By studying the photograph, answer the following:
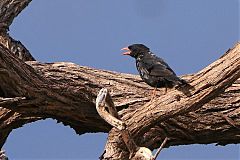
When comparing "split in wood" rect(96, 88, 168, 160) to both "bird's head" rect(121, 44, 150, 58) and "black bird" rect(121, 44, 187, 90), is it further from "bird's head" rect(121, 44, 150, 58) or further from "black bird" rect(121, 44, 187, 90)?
"bird's head" rect(121, 44, 150, 58)

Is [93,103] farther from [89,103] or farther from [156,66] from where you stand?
[156,66]

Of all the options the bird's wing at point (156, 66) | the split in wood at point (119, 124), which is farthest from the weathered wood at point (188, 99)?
the split in wood at point (119, 124)

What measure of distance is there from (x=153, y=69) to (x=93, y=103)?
81 cm

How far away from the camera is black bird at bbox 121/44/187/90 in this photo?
18.3 ft

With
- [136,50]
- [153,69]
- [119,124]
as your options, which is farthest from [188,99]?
[136,50]

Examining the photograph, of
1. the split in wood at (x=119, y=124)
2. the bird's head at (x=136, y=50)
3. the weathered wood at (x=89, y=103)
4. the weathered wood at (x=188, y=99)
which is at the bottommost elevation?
the split in wood at (x=119, y=124)

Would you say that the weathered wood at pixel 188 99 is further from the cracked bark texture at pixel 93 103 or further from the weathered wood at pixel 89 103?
the weathered wood at pixel 89 103

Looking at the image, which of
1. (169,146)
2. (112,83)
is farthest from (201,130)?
(112,83)

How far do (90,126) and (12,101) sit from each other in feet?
3.71

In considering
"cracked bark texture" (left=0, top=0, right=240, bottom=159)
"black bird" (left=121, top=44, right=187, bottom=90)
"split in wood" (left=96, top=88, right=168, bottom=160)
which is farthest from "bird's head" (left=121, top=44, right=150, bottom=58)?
"split in wood" (left=96, top=88, right=168, bottom=160)

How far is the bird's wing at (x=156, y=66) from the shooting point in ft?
18.6

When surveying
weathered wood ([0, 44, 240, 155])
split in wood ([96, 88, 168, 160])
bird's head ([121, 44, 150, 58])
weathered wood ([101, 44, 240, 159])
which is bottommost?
split in wood ([96, 88, 168, 160])

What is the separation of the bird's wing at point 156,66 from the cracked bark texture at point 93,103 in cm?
31

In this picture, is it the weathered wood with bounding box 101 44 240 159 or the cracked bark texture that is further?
the cracked bark texture
